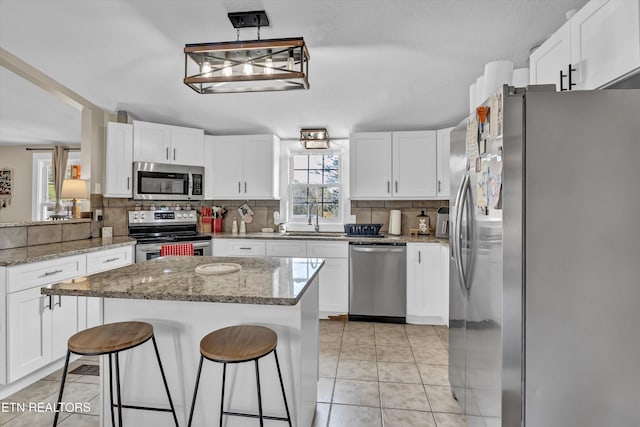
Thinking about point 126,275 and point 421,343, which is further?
point 421,343

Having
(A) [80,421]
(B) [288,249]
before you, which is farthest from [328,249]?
(A) [80,421]

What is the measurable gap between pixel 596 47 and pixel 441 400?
2.11 metres

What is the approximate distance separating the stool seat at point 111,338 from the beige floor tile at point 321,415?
109 centimetres

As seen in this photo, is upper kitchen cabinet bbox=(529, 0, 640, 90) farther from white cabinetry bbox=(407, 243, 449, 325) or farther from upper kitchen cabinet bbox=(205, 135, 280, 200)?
upper kitchen cabinet bbox=(205, 135, 280, 200)

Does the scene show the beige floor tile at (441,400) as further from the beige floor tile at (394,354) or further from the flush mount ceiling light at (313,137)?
the flush mount ceiling light at (313,137)

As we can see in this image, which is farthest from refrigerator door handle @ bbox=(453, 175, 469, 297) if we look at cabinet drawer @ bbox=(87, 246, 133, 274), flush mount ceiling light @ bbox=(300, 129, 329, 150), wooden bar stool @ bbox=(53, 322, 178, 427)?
cabinet drawer @ bbox=(87, 246, 133, 274)

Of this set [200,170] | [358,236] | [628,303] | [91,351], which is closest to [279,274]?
[91,351]

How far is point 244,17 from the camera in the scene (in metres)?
1.93

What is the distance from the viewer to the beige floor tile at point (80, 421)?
190 cm

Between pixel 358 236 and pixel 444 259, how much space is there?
97 centimetres

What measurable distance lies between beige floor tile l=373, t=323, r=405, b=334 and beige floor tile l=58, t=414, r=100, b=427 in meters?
2.37

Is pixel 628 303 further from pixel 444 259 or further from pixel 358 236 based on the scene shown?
pixel 358 236

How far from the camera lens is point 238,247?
3.88 m

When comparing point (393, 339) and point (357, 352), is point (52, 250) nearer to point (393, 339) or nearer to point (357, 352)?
point (357, 352)
